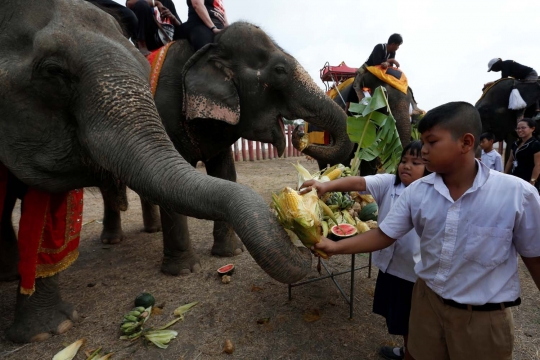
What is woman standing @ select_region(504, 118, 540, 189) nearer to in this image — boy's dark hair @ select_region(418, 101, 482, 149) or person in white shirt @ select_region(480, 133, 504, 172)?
person in white shirt @ select_region(480, 133, 504, 172)

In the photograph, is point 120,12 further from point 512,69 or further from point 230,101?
point 512,69

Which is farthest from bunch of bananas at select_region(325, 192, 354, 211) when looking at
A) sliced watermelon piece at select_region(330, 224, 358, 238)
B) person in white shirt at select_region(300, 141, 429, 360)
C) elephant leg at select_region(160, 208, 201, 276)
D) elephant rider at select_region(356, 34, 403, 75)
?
elephant rider at select_region(356, 34, 403, 75)

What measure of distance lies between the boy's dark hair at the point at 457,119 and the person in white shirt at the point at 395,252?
0.69 metres

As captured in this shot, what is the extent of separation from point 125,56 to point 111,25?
36 cm

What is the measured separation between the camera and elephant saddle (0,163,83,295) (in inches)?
94.9

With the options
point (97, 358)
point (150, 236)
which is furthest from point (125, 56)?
point (150, 236)

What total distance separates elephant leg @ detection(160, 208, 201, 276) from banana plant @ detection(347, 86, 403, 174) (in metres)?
1.95

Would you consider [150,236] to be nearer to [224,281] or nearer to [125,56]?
[224,281]

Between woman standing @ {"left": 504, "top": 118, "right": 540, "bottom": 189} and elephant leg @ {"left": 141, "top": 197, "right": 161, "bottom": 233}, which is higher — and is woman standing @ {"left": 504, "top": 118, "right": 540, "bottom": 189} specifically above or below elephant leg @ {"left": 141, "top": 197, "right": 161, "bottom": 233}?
above

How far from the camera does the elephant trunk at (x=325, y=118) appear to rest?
3.80m

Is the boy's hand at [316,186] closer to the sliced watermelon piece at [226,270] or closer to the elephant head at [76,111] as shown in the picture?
the elephant head at [76,111]

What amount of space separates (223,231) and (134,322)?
66.1 inches

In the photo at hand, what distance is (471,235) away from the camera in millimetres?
1572

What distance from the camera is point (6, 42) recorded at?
195 centimetres
